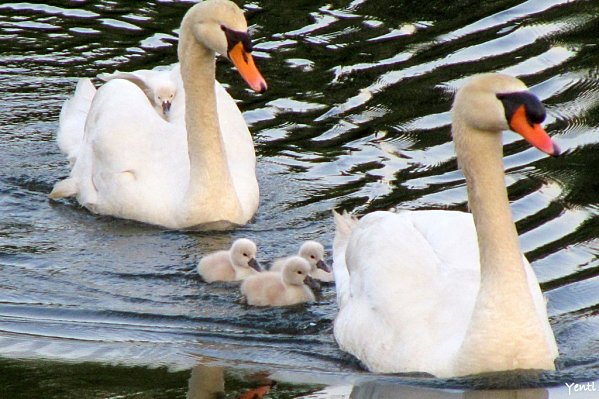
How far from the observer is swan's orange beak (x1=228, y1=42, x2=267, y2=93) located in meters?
11.6

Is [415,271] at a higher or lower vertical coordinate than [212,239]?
higher

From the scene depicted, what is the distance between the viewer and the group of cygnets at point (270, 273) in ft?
35.2

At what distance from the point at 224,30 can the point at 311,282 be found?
235cm

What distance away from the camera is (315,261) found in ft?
36.6

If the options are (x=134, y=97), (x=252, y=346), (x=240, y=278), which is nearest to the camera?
(x=252, y=346)

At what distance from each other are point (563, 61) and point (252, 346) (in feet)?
21.8

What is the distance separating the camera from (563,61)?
15422mm

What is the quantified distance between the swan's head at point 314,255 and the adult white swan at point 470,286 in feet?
4.48

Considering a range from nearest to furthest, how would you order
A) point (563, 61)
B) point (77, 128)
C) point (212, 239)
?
point (212, 239) < point (77, 128) < point (563, 61)

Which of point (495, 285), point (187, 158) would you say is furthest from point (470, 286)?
point (187, 158)

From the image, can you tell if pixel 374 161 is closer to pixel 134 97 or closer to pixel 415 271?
Result: pixel 134 97

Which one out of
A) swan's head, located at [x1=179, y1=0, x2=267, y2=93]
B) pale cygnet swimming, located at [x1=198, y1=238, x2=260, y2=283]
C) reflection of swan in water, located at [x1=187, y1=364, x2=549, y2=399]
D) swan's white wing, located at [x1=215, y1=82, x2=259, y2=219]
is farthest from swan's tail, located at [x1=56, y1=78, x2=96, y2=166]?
reflection of swan in water, located at [x1=187, y1=364, x2=549, y2=399]

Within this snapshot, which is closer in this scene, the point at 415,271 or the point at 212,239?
the point at 415,271

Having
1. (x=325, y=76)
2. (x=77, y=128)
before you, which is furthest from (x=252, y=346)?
(x=325, y=76)
